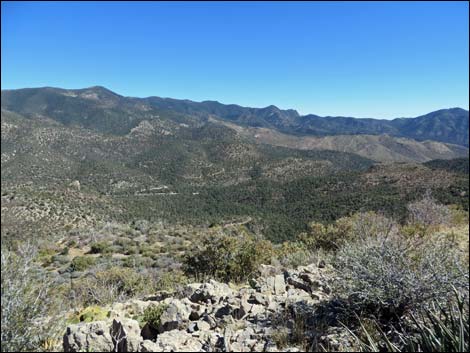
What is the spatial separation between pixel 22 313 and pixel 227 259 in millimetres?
8777

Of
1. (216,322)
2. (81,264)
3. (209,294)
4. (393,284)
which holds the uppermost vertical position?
(393,284)

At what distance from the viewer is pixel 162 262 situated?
2180 centimetres

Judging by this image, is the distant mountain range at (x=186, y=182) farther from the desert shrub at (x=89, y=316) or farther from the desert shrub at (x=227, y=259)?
the desert shrub at (x=89, y=316)

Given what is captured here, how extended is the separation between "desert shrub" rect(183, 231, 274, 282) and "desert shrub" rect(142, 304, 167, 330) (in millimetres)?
4717

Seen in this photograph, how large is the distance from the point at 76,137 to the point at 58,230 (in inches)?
3053

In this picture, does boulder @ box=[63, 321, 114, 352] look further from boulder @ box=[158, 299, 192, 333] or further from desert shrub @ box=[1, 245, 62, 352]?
boulder @ box=[158, 299, 192, 333]

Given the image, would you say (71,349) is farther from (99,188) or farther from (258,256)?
(99,188)

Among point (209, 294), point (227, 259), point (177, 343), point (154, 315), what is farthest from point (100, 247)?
point (177, 343)

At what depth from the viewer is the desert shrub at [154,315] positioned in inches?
217

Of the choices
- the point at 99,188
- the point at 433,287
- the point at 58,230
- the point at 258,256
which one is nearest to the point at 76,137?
the point at 99,188

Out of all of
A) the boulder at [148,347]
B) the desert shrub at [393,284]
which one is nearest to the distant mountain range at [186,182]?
the desert shrub at [393,284]

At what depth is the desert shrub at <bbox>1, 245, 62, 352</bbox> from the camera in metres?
3.61

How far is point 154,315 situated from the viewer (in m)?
5.63

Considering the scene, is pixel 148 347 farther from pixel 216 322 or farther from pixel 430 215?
pixel 430 215
